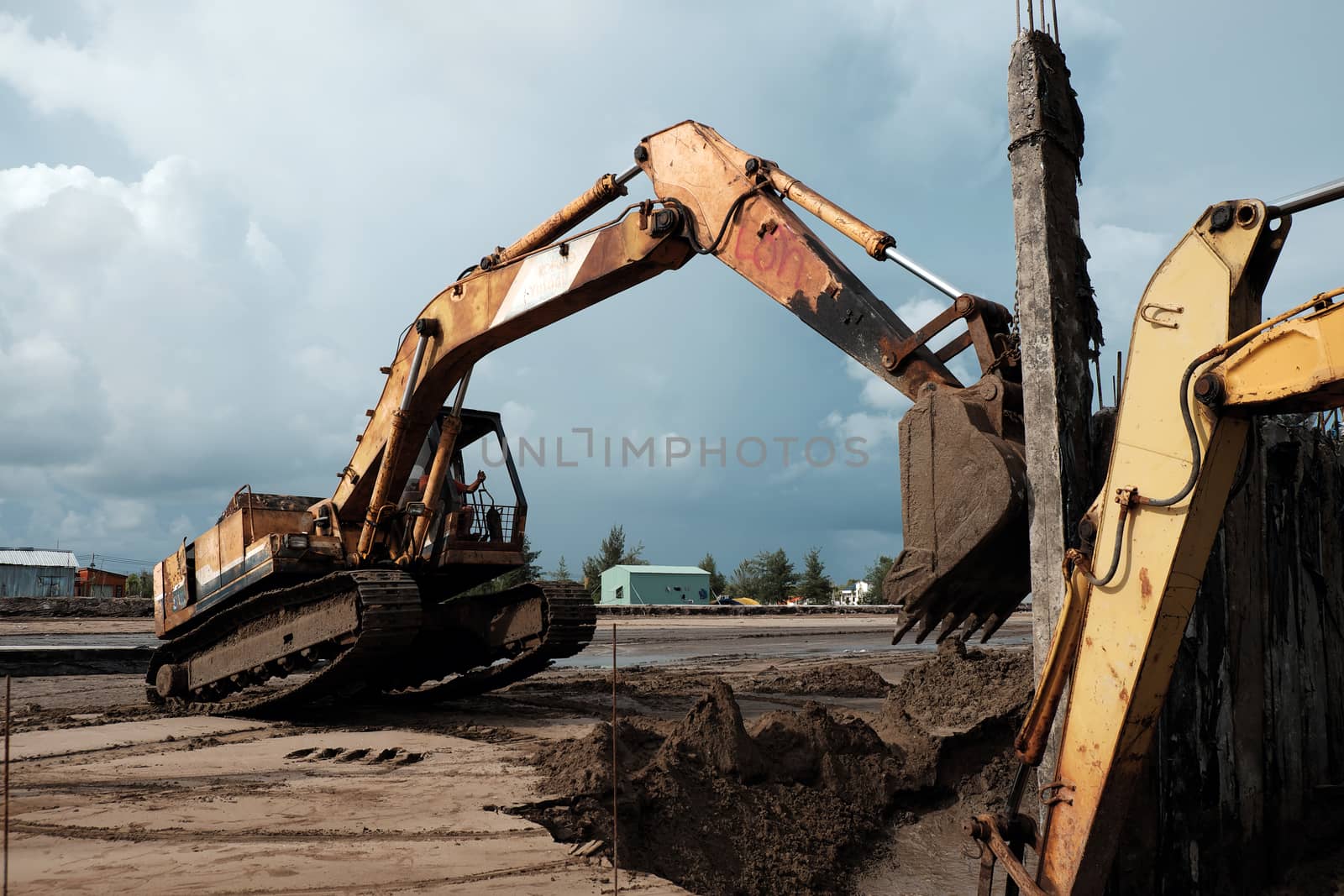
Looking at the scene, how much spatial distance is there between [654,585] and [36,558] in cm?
2706

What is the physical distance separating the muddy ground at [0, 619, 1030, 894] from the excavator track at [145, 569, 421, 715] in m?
0.40

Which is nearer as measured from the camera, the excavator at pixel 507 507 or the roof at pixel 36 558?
the excavator at pixel 507 507

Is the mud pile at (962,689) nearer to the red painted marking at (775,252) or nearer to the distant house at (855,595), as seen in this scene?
the red painted marking at (775,252)

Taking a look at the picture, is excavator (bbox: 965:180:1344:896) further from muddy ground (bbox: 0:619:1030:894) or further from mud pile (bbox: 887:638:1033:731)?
mud pile (bbox: 887:638:1033:731)

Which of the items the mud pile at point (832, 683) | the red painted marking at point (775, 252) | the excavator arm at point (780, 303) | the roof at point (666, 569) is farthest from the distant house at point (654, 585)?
the red painted marking at point (775, 252)

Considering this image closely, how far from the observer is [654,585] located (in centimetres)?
4700

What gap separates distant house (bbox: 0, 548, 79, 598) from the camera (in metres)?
40.8

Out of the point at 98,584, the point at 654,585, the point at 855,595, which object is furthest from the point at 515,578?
the point at 855,595

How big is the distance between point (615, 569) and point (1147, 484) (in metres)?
45.0

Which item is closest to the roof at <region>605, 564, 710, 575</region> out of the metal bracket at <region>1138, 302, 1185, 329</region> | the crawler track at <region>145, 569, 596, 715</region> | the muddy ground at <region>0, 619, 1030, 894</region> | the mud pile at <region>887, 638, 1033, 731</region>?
the crawler track at <region>145, 569, 596, 715</region>

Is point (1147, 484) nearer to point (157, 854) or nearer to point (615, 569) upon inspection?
point (157, 854)

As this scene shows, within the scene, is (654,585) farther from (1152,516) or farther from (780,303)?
(1152,516)

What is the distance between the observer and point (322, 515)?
9828 mm

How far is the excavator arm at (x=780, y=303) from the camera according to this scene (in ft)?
13.9
